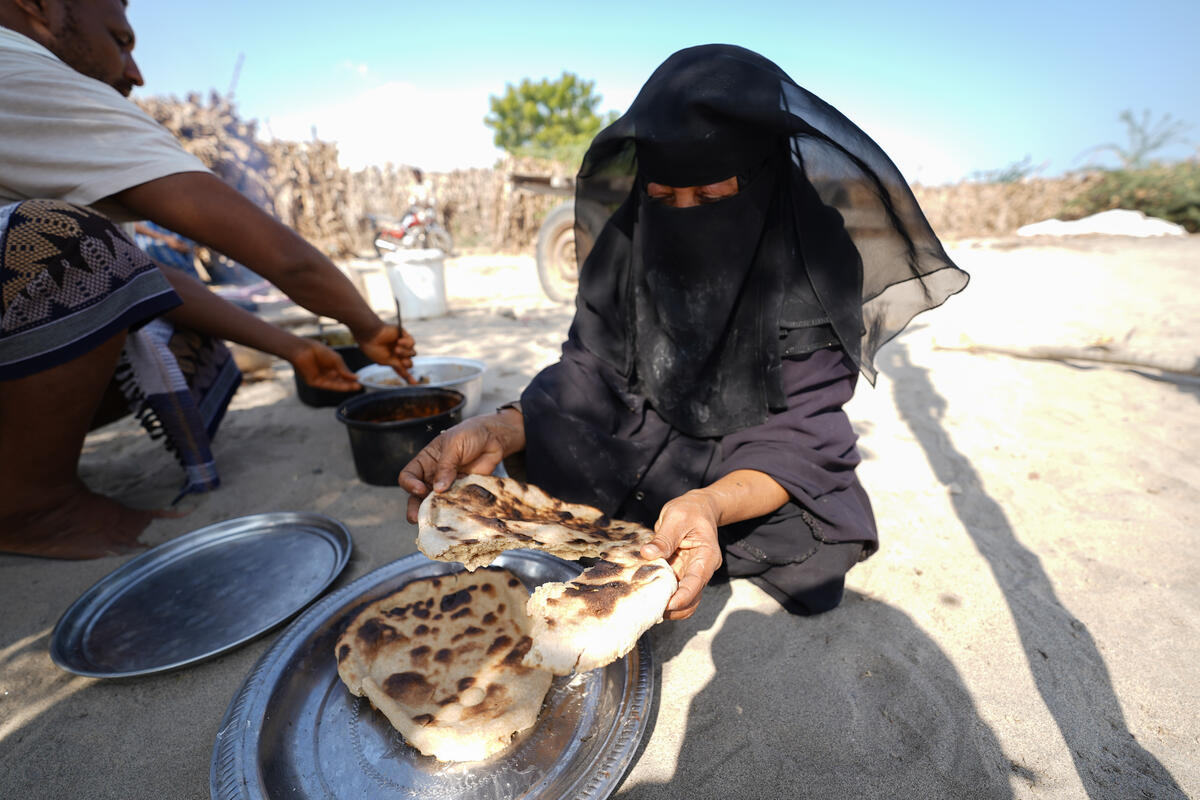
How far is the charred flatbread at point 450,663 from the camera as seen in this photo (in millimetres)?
1328

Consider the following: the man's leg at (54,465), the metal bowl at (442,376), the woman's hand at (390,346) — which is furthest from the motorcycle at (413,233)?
the man's leg at (54,465)

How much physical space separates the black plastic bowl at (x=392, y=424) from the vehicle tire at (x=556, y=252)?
5.49 metres

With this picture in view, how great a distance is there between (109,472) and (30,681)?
5.76 ft

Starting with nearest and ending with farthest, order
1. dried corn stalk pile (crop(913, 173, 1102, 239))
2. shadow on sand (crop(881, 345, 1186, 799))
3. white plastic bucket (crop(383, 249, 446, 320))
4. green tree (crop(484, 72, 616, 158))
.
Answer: shadow on sand (crop(881, 345, 1186, 799)) → white plastic bucket (crop(383, 249, 446, 320)) → dried corn stalk pile (crop(913, 173, 1102, 239)) → green tree (crop(484, 72, 616, 158))

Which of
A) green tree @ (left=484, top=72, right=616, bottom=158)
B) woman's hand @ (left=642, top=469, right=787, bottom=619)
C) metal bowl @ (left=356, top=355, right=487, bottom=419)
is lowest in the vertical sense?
metal bowl @ (left=356, top=355, right=487, bottom=419)

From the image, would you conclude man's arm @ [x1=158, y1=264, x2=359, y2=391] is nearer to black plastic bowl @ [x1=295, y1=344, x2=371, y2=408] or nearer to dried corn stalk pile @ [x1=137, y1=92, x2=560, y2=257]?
black plastic bowl @ [x1=295, y1=344, x2=371, y2=408]

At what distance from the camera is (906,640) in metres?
1.78

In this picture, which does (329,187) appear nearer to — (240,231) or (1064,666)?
(240,231)

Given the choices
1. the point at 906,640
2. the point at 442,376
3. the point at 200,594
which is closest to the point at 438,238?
the point at 442,376

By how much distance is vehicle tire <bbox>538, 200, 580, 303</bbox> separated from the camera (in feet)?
27.3

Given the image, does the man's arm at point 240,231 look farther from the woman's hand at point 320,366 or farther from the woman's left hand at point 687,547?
the woman's left hand at point 687,547

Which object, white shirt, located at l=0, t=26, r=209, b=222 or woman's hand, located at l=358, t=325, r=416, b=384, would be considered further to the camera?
woman's hand, located at l=358, t=325, r=416, b=384

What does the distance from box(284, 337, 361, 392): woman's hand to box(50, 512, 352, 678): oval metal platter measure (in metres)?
0.98

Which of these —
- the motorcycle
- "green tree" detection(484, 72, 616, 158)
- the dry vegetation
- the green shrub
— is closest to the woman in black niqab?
the motorcycle
